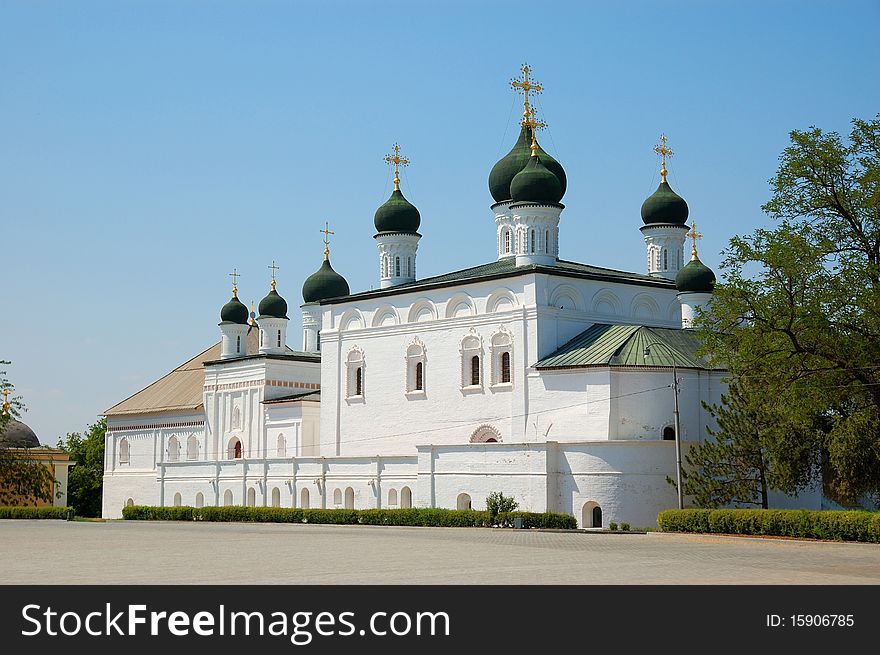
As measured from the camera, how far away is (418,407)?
126 feet

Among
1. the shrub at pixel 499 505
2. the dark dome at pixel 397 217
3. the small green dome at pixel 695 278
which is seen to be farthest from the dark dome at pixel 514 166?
the shrub at pixel 499 505

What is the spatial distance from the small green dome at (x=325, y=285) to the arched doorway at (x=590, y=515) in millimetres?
19815

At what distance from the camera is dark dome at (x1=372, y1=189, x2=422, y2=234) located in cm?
4219

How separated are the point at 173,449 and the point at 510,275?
21.5 meters

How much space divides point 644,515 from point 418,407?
931 centimetres

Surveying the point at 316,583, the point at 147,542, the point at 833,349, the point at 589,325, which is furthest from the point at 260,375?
the point at 316,583

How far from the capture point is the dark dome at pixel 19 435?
5309 cm

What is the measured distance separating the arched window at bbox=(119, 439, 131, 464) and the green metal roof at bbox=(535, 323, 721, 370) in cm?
2496

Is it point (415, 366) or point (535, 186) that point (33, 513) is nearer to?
point (415, 366)

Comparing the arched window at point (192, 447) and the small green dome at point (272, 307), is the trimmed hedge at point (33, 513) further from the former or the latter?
the small green dome at point (272, 307)

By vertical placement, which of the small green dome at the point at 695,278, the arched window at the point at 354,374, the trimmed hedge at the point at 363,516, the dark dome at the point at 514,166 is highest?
the dark dome at the point at 514,166

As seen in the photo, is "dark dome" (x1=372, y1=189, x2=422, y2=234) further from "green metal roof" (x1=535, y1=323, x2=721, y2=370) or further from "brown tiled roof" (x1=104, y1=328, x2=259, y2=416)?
"brown tiled roof" (x1=104, y1=328, x2=259, y2=416)

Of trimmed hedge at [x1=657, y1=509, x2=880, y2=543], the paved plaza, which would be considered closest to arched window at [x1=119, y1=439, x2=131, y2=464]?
the paved plaza

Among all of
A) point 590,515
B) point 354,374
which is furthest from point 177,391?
point 590,515
